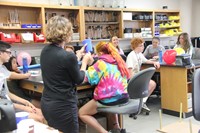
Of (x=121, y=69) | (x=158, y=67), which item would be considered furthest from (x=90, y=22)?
(x=121, y=69)

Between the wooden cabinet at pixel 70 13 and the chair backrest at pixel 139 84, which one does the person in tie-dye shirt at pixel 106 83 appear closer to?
the chair backrest at pixel 139 84

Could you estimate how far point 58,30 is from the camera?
1912 millimetres

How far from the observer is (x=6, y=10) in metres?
4.94

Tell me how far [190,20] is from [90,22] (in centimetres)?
437

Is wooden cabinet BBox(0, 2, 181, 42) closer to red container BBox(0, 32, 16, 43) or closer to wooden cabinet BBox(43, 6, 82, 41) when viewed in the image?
wooden cabinet BBox(43, 6, 82, 41)

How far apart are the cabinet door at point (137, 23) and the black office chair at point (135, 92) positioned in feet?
13.6

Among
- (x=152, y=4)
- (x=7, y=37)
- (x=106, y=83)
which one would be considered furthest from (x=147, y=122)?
(x=152, y=4)

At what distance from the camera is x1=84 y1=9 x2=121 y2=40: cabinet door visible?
240 inches

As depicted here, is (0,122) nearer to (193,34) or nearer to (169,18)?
(169,18)

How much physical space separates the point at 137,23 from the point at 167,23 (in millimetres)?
1025

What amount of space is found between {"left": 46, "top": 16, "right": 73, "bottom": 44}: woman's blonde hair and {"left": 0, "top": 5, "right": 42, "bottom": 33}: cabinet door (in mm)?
3157

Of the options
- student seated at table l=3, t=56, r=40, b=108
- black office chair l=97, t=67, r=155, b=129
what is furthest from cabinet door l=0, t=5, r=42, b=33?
black office chair l=97, t=67, r=155, b=129

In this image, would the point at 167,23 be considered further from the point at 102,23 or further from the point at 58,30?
the point at 58,30

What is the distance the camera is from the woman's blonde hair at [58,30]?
1914 mm
